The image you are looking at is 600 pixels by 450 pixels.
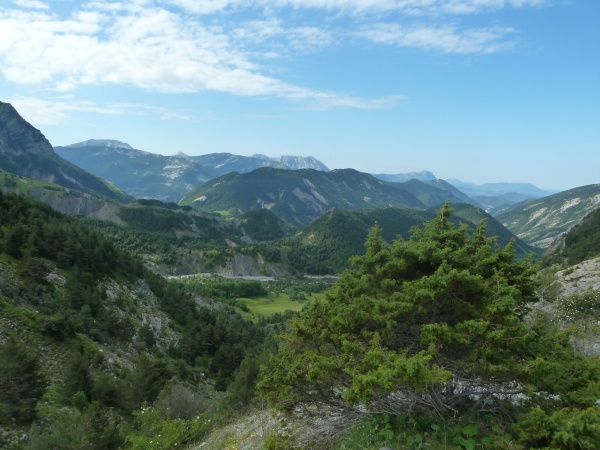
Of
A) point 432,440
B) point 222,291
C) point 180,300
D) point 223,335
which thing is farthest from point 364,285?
point 222,291

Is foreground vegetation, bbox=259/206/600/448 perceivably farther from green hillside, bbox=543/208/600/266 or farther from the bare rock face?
green hillside, bbox=543/208/600/266

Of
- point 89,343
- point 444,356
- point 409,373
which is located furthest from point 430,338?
point 89,343

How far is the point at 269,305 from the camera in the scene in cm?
15800

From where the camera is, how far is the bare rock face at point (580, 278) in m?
32.2

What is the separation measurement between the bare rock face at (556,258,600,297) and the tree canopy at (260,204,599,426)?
24943 mm

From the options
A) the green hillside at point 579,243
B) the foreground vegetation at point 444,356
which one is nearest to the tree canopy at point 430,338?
the foreground vegetation at point 444,356

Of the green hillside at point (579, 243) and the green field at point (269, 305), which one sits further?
the green field at point (269, 305)

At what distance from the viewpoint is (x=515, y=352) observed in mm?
11258

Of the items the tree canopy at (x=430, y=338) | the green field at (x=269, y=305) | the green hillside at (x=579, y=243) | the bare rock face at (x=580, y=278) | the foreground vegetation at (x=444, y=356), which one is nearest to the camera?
the foreground vegetation at (x=444, y=356)

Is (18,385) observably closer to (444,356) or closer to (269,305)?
(444,356)

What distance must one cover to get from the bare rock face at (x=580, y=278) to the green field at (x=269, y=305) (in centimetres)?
10610

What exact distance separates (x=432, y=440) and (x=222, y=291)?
154 metres

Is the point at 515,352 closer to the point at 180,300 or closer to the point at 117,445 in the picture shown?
the point at 117,445

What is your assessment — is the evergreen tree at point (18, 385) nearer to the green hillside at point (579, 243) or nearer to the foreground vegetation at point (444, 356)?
the foreground vegetation at point (444, 356)
